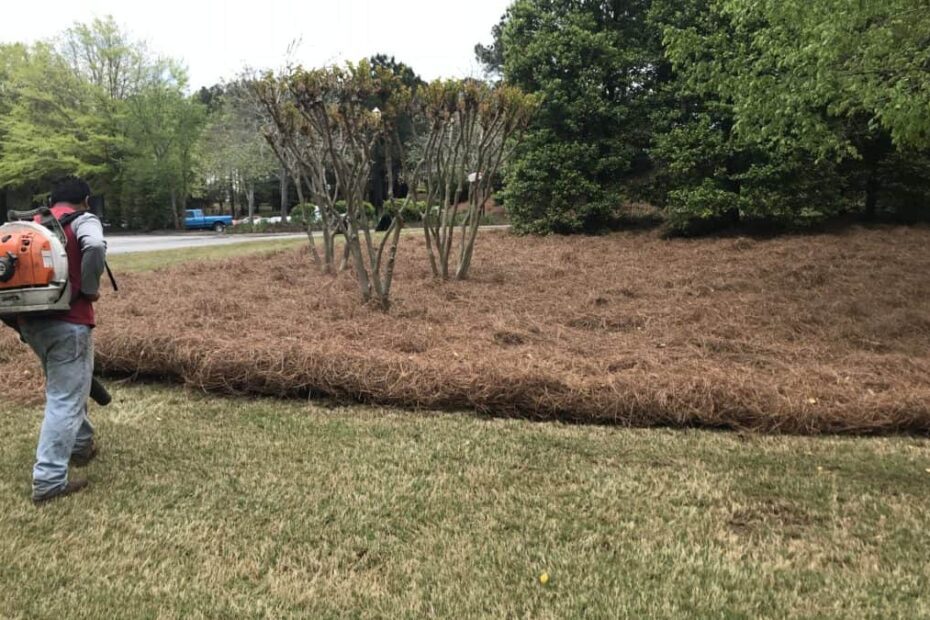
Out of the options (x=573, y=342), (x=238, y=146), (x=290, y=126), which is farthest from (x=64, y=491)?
(x=238, y=146)

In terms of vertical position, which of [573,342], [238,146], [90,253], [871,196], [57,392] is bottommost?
[573,342]

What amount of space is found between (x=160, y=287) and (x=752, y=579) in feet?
24.9

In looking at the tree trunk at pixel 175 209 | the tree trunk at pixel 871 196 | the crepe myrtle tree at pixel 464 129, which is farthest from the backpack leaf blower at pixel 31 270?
the tree trunk at pixel 175 209

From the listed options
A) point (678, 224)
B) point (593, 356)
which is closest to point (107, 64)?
point (678, 224)

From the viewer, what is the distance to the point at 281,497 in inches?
116

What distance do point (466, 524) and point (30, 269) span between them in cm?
220

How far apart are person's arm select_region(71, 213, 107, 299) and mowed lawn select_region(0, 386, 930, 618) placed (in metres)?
1.01

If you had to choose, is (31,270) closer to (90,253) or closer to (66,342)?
(90,253)

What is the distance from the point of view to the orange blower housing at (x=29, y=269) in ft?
8.77

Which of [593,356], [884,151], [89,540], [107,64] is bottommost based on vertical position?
[89,540]

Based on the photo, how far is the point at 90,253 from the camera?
2865 millimetres

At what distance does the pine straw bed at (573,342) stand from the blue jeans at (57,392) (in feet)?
4.72

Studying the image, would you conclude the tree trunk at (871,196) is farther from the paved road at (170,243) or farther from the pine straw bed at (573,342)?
the paved road at (170,243)

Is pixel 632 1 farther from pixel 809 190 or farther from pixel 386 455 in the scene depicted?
pixel 386 455
